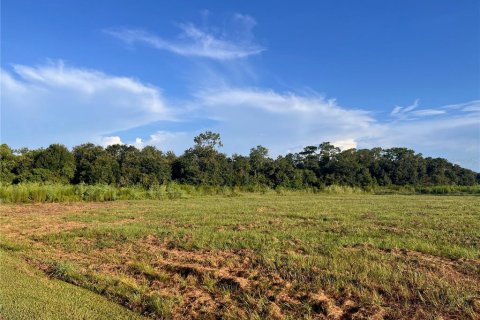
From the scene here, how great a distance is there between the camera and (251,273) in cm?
586

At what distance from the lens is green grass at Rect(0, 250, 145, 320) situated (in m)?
4.51

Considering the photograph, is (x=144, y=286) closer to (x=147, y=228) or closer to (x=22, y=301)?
(x=22, y=301)

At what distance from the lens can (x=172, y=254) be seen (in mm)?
7352

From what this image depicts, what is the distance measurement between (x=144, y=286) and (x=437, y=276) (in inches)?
163

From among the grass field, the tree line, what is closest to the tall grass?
the tree line

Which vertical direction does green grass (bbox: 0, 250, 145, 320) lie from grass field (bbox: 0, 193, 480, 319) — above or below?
below

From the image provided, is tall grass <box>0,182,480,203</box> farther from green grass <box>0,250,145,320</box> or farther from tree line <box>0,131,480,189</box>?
green grass <box>0,250,145,320</box>

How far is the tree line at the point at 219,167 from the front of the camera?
1551 inches

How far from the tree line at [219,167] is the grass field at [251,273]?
31.5 m

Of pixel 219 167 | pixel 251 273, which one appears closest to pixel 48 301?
pixel 251 273

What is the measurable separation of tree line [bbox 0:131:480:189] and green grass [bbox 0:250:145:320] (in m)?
33.8

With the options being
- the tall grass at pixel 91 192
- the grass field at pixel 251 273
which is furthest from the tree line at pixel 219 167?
the grass field at pixel 251 273

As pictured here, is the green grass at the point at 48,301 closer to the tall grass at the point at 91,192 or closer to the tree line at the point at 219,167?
the tall grass at the point at 91,192

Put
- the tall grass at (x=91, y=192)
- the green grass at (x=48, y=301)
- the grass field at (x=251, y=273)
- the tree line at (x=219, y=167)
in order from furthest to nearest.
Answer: the tree line at (x=219, y=167)
the tall grass at (x=91, y=192)
the grass field at (x=251, y=273)
the green grass at (x=48, y=301)
